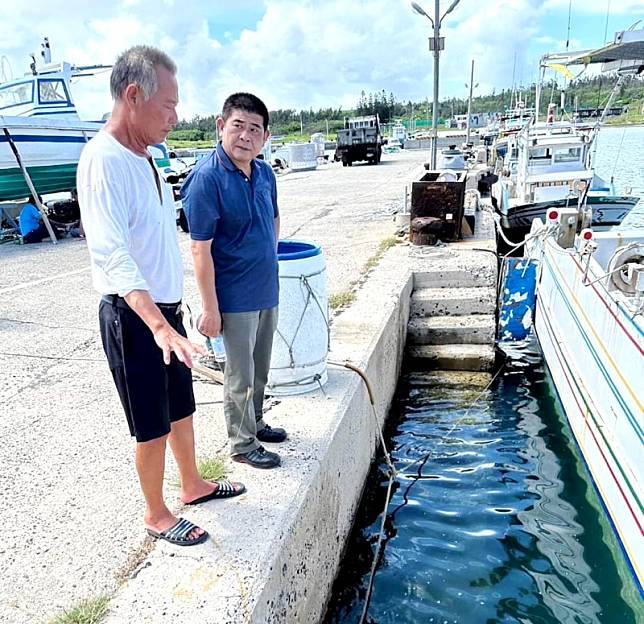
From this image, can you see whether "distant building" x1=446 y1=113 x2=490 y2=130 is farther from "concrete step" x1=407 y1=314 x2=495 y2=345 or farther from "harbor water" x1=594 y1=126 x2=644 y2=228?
"concrete step" x1=407 y1=314 x2=495 y2=345

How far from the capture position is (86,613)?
214 centimetres

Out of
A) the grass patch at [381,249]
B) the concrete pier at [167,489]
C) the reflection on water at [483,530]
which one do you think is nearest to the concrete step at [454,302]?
the concrete pier at [167,489]

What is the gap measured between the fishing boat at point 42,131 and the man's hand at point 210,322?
11.2 m

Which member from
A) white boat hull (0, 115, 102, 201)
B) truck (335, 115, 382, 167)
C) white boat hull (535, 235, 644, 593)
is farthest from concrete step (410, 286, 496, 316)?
truck (335, 115, 382, 167)

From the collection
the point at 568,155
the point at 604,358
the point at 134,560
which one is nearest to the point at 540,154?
the point at 568,155

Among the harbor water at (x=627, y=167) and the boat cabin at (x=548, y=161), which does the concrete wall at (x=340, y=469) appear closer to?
the boat cabin at (x=548, y=161)

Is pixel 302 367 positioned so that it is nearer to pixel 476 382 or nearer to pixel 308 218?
pixel 476 382

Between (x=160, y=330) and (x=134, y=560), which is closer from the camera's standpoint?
(x=160, y=330)

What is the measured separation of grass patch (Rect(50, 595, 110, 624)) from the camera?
2115 mm

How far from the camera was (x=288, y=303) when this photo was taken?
151 inches

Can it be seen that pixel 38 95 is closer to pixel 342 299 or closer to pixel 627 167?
pixel 342 299

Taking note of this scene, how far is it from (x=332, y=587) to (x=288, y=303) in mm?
1777

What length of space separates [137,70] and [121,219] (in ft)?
1.78

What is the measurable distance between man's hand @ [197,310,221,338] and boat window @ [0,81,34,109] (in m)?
14.8
